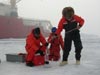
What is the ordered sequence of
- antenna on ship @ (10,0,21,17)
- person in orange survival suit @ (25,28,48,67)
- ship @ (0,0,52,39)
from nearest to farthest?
person in orange survival suit @ (25,28,48,67) → ship @ (0,0,52,39) → antenna on ship @ (10,0,21,17)

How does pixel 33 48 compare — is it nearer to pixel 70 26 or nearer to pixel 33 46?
pixel 33 46

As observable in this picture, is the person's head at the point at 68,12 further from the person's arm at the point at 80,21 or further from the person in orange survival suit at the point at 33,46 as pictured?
the person in orange survival suit at the point at 33,46

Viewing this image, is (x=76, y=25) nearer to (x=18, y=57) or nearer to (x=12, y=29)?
(x=18, y=57)

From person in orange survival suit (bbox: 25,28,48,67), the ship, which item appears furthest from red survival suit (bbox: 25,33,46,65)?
the ship

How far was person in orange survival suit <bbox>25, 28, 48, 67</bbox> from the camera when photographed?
27.2 ft

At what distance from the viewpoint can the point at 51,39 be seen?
9.22 m

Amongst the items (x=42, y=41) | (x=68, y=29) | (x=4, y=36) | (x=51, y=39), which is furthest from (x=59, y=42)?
(x=4, y=36)

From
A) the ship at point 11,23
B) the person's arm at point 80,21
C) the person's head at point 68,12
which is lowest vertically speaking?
the ship at point 11,23

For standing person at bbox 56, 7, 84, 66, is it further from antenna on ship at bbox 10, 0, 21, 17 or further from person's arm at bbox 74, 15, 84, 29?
antenna on ship at bbox 10, 0, 21, 17

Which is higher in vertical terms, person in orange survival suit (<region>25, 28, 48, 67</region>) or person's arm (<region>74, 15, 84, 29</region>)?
person's arm (<region>74, 15, 84, 29</region>)

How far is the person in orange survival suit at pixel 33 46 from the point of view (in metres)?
8.29

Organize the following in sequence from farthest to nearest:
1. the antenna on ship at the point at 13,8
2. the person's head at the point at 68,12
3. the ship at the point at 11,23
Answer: the antenna on ship at the point at 13,8 → the ship at the point at 11,23 → the person's head at the point at 68,12

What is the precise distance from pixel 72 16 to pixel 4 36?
25.9 m

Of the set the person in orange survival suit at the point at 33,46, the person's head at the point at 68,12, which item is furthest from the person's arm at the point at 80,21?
the person in orange survival suit at the point at 33,46
